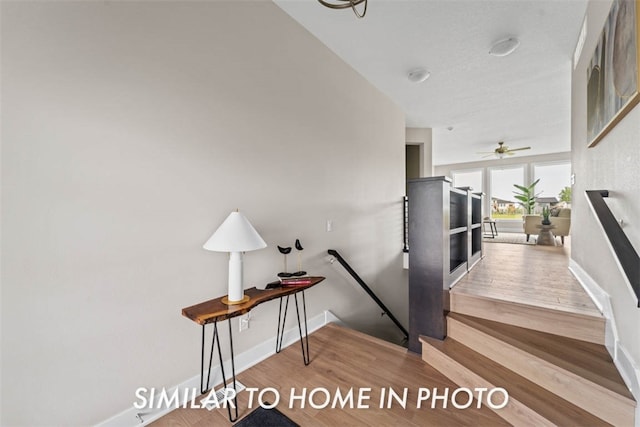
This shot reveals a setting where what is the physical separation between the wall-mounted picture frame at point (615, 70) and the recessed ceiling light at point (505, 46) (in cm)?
100

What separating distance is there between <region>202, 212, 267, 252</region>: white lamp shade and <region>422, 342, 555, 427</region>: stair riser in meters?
1.56

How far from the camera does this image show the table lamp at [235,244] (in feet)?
5.36

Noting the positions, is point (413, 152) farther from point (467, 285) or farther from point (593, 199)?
point (593, 199)

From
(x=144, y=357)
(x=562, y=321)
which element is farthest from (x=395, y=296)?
(x=144, y=357)

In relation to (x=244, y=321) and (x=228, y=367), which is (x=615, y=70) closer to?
(x=244, y=321)

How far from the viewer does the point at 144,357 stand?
5.18ft

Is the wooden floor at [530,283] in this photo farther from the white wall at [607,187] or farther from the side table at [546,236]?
the side table at [546,236]

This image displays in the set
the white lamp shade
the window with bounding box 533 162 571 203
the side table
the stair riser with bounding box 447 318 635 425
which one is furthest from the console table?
the window with bounding box 533 162 571 203

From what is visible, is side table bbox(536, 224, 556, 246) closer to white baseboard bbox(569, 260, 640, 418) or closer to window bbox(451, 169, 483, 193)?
white baseboard bbox(569, 260, 640, 418)

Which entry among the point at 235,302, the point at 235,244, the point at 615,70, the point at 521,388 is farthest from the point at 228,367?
the point at 615,70

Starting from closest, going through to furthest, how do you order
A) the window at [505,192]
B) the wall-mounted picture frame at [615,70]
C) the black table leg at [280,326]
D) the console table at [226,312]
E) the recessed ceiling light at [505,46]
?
the wall-mounted picture frame at [615,70], the console table at [226,312], the black table leg at [280,326], the recessed ceiling light at [505,46], the window at [505,192]

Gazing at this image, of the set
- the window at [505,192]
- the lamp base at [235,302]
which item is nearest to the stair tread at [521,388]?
the lamp base at [235,302]

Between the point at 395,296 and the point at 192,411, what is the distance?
324 cm

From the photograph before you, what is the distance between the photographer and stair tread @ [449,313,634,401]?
1.44m
